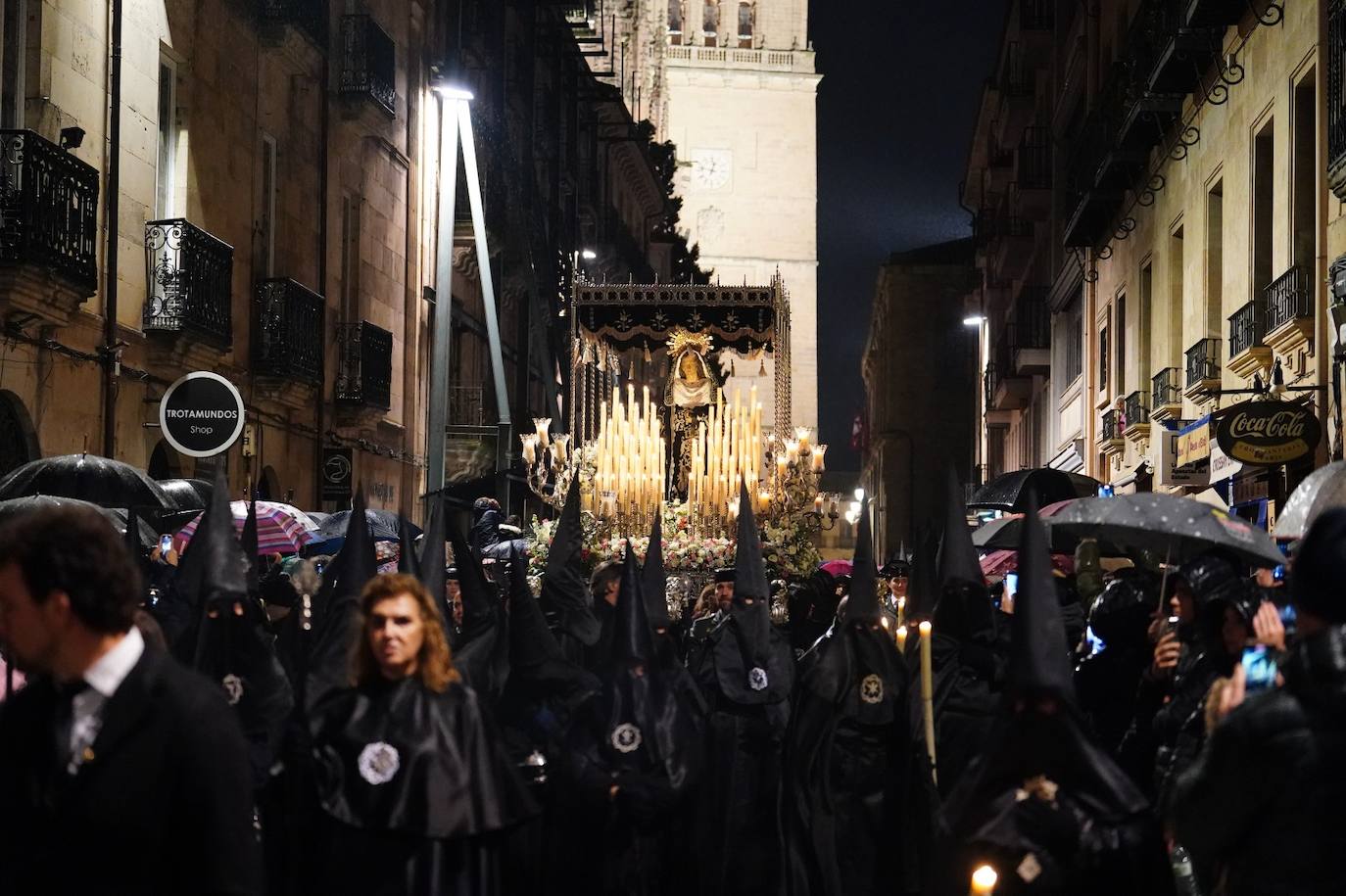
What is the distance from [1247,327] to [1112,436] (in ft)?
30.2

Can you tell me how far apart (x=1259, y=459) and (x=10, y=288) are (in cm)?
976

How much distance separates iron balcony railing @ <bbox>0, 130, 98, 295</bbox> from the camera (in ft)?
49.9

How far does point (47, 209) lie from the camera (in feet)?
51.8

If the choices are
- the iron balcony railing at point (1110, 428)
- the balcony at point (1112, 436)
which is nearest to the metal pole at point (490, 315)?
the balcony at point (1112, 436)

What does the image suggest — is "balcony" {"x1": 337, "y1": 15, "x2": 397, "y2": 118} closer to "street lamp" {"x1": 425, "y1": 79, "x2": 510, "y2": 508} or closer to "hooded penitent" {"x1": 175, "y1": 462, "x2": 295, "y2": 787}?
"street lamp" {"x1": 425, "y1": 79, "x2": 510, "y2": 508}

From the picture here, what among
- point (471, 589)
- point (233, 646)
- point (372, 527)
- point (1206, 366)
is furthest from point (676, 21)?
point (233, 646)

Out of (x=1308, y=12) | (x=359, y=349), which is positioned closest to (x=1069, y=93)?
(x=359, y=349)

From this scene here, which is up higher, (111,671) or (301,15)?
(301,15)

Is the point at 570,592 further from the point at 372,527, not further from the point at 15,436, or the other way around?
the point at 15,436

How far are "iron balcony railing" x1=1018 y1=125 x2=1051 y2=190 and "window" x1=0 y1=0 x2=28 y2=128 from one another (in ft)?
81.1

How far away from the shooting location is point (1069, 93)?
33.6 metres

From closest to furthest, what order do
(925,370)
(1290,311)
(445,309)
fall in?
(1290,311) < (445,309) < (925,370)

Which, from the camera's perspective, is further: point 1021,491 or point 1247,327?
point 1247,327

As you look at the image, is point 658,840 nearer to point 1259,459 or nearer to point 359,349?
point 1259,459
